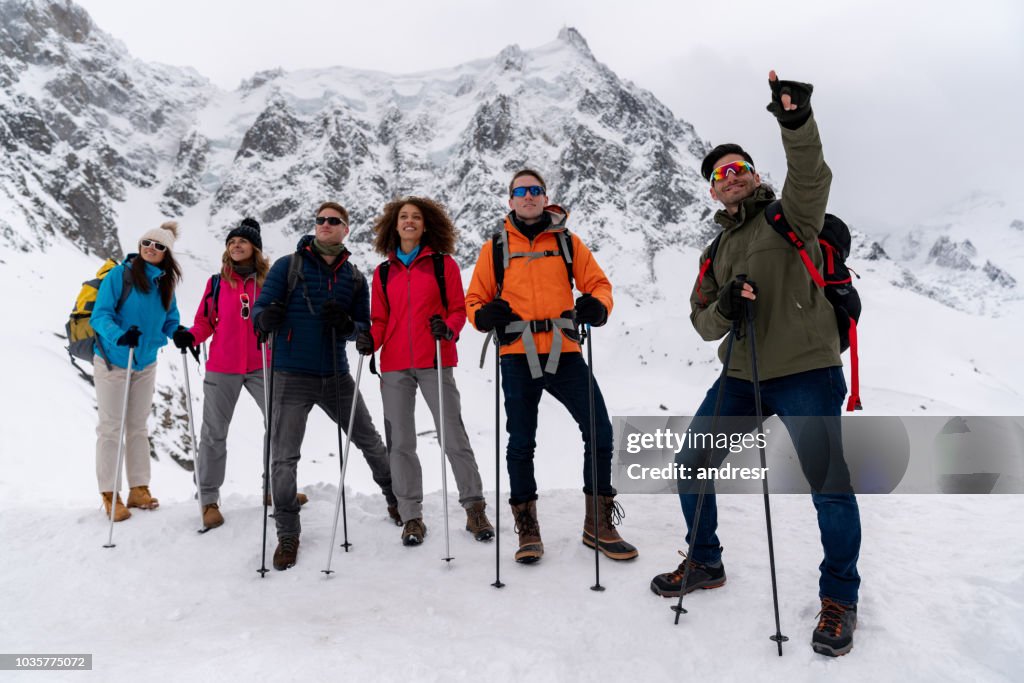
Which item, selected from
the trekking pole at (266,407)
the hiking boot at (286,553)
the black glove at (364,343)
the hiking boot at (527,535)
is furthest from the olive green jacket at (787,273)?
the hiking boot at (286,553)

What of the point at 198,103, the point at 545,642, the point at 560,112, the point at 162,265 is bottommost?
the point at 545,642

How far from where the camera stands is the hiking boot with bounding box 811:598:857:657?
2926mm

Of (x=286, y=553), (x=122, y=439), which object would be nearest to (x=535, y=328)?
(x=286, y=553)

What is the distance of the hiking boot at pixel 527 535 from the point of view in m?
4.35

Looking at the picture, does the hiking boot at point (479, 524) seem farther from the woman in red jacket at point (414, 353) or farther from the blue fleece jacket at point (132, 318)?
the blue fleece jacket at point (132, 318)

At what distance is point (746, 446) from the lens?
12.2 ft

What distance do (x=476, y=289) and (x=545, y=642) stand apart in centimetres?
260

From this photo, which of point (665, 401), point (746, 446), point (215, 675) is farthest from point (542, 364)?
point (665, 401)

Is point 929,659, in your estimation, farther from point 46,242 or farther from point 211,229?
point 211,229

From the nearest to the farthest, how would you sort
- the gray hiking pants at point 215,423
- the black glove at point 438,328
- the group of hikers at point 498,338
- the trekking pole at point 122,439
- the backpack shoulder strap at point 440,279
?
the group of hikers at point 498,338
the black glove at point 438,328
the backpack shoulder strap at point 440,279
the trekking pole at point 122,439
the gray hiking pants at point 215,423

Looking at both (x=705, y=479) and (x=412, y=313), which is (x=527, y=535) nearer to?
(x=705, y=479)

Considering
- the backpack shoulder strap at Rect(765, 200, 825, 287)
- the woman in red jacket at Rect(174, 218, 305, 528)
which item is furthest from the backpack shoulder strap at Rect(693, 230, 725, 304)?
the woman in red jacket at Rect(174, 218, 305, 528)

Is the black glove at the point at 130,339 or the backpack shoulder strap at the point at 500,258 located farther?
the black glove at the point at 130,339

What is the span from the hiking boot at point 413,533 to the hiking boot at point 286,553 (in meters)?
0.89
